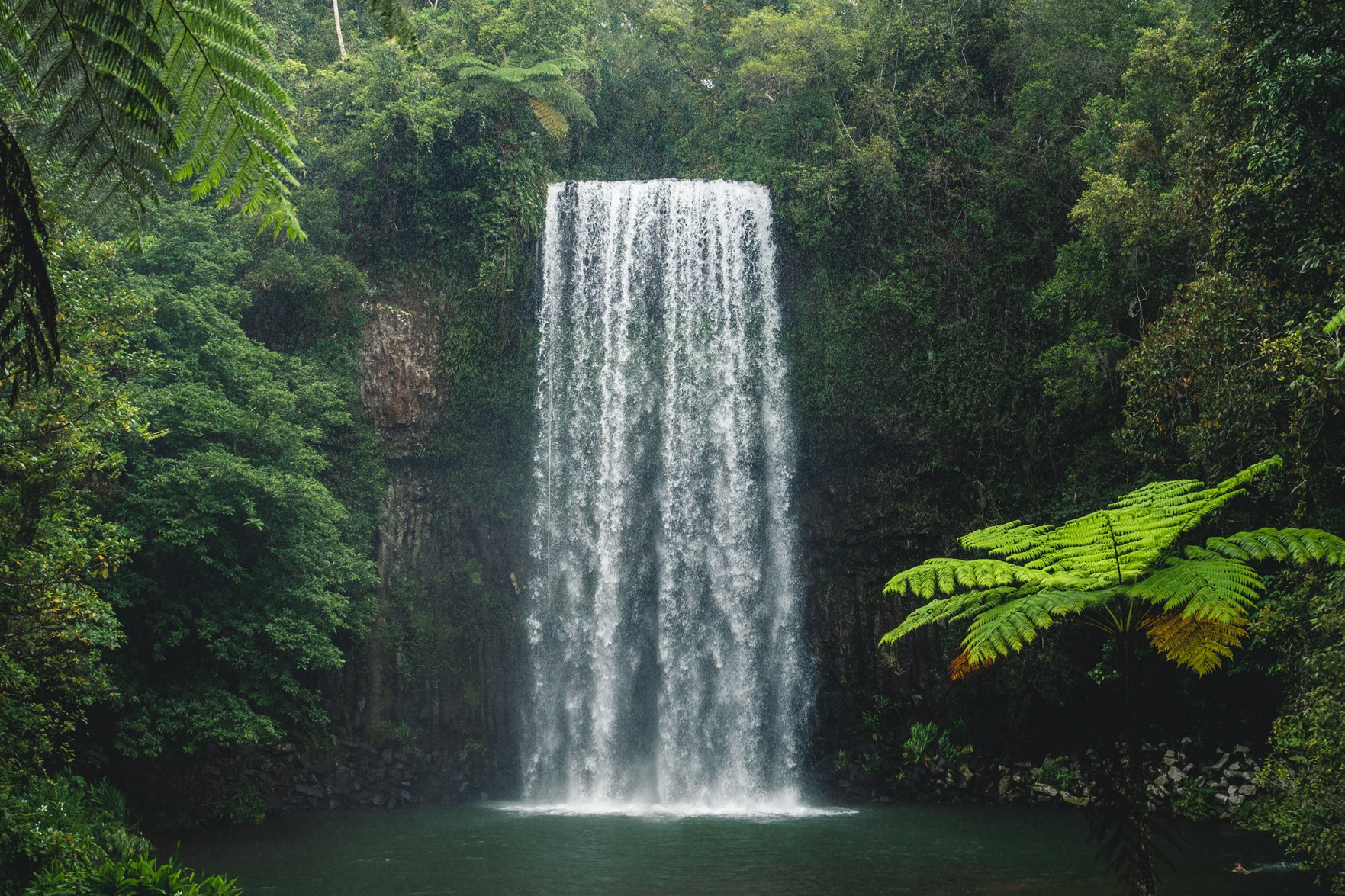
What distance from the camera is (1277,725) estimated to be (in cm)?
1045

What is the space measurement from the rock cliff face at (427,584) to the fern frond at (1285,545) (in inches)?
654

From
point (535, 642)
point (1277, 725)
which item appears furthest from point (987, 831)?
point (535, 642)

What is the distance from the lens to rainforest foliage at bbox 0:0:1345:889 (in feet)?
35.5

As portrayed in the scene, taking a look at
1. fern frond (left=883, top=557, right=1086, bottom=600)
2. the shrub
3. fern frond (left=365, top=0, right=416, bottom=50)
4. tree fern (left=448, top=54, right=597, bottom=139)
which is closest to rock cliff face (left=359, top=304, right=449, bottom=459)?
tree fern (left=448, top=54, right=597, bottom=139)

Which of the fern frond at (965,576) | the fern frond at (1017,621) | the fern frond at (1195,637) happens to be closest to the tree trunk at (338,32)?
the fern frond at (965,576)

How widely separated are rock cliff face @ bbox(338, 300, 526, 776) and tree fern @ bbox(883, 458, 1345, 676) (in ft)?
50.8

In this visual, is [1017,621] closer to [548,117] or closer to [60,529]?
[60,529]

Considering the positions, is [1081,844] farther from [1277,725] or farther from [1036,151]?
[1036,151]

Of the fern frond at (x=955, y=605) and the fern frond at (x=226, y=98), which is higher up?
the fern frond at (x=226, y=98)

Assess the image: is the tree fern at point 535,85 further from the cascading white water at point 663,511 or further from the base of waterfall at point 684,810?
the base of waterfall at point 684,810

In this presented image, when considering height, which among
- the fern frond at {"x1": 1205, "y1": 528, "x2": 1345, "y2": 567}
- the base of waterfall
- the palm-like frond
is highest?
the palm-like frond

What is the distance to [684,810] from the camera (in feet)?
Result: 59.4

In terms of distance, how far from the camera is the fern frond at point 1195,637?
224 inches

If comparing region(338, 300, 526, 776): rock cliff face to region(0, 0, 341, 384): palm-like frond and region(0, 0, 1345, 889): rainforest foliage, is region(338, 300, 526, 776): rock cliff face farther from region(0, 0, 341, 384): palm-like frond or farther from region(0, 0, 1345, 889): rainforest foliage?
region(0, 0, 341, 384): palm-like frond
